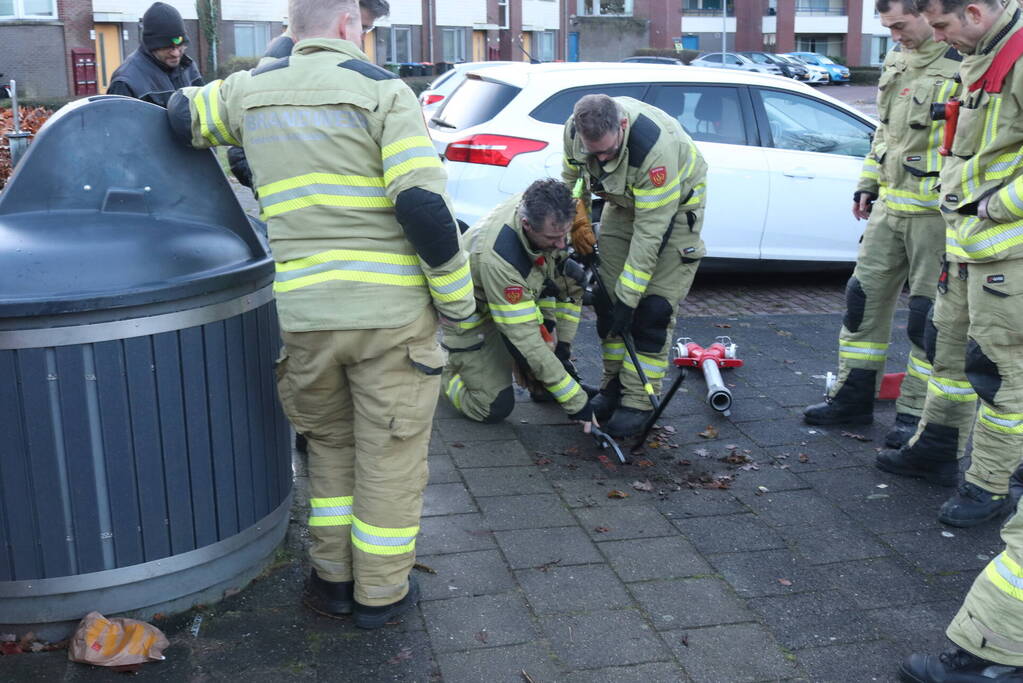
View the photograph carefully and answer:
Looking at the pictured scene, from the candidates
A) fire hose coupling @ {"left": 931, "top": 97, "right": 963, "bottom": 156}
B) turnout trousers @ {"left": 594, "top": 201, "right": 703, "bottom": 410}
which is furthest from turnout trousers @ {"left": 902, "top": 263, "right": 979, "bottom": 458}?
turnout trousers @ {"left": 594, "top": 201, "right": 703, "bottom": 410}

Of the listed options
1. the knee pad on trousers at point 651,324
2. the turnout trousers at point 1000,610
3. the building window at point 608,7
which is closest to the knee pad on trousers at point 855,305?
Result: the knee pad on trousers at point 651,324

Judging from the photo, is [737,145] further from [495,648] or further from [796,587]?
[495,648]

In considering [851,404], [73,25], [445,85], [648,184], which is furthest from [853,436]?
[73,25]

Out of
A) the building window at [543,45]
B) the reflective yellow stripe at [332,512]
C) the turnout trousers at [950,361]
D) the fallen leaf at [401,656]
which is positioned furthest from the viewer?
the building window at [543,45]

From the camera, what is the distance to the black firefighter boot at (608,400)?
5863mm

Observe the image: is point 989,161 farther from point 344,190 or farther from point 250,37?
point 250,37

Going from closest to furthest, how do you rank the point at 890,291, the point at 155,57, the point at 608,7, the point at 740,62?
the point at 890,291 < the point at 155,57 < the point at 740,62 < the point at 608,7

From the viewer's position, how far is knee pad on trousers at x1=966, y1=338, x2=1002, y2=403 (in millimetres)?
4348

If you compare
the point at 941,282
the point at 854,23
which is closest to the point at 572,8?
the point at 854,23

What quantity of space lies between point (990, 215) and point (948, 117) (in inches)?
23.6

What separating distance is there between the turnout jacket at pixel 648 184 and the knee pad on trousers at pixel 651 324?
201mm

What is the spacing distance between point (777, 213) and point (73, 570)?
633 cm

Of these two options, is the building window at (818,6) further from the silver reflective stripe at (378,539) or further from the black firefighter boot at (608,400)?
the silver reflective stripe at (378,539)

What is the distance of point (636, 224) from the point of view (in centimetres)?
532
